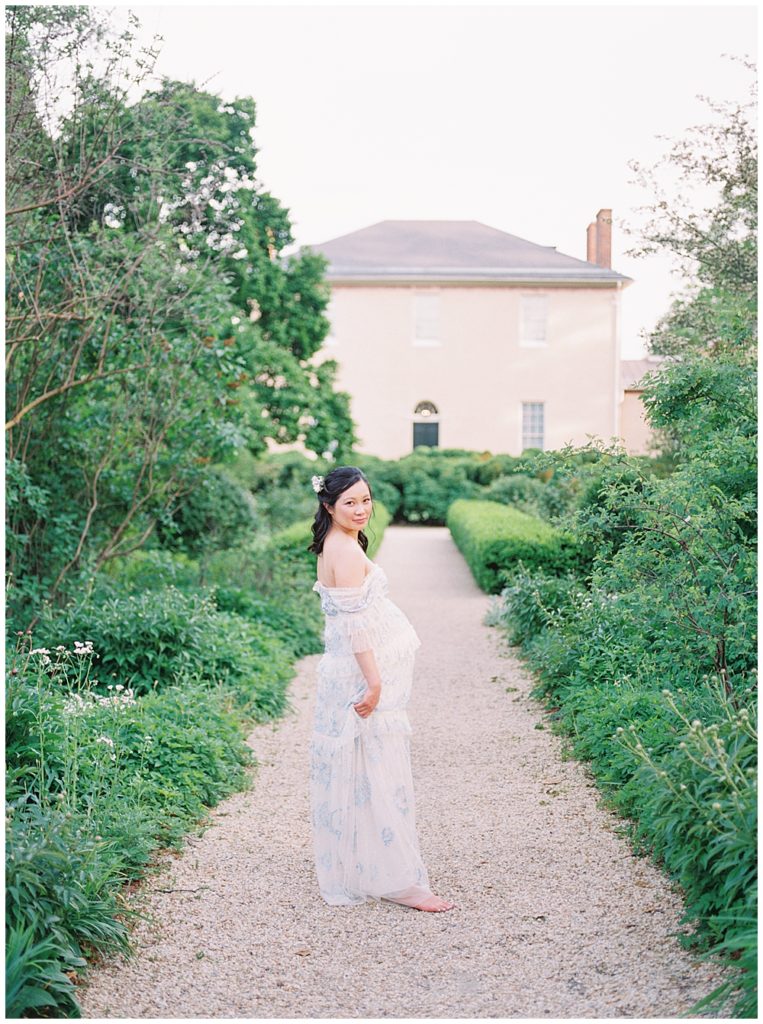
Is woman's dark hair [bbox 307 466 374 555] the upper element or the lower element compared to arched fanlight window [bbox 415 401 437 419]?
lower

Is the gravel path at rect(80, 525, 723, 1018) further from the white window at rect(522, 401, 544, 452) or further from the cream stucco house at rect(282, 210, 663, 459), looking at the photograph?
the cream stucco house at rect(282, 210, 663, 459)

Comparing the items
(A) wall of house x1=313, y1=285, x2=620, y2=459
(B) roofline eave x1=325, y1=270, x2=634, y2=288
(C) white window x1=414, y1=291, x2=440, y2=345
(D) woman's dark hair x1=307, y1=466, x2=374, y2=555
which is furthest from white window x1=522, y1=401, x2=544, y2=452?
(D) woman's dark hair x1=307, y1=466, x2=374, y2=555

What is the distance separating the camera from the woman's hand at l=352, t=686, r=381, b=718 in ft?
11.8

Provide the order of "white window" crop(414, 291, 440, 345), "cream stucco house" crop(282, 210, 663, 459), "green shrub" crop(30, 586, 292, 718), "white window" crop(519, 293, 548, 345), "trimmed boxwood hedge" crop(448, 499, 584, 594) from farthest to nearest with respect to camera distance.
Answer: "white window" crop(414, 291, 440, 345), "white window" crop(519, 293, 548, 345), "cream stucco house" crop(282, 210, 663, 459), "trimmed boxwood hedge" crop(448, 499, 584, 594), "green shrub" crop(30, 586, 292, 718)

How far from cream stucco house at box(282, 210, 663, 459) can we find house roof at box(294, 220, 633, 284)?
37mm

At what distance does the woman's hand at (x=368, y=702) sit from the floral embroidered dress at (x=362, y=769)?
0.06 m

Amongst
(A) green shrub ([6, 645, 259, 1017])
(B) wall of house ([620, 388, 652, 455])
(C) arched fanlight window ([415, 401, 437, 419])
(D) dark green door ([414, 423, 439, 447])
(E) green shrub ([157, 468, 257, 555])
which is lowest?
(A) green shrub ([6, 645, 259, 1017])

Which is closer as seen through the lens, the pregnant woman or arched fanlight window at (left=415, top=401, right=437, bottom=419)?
the pregnant woman

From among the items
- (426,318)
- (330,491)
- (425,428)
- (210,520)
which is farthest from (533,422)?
(330,491)

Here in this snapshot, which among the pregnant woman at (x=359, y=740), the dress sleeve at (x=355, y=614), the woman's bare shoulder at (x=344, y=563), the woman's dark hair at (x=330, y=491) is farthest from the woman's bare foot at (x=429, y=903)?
the woman's dark hair at (x=330, y=491)

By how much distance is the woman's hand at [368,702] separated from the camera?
3.59 m

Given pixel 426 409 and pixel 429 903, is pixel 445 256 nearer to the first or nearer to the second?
pixel 426 409

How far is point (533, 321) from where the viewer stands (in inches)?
1008

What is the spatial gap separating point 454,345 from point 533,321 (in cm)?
209
